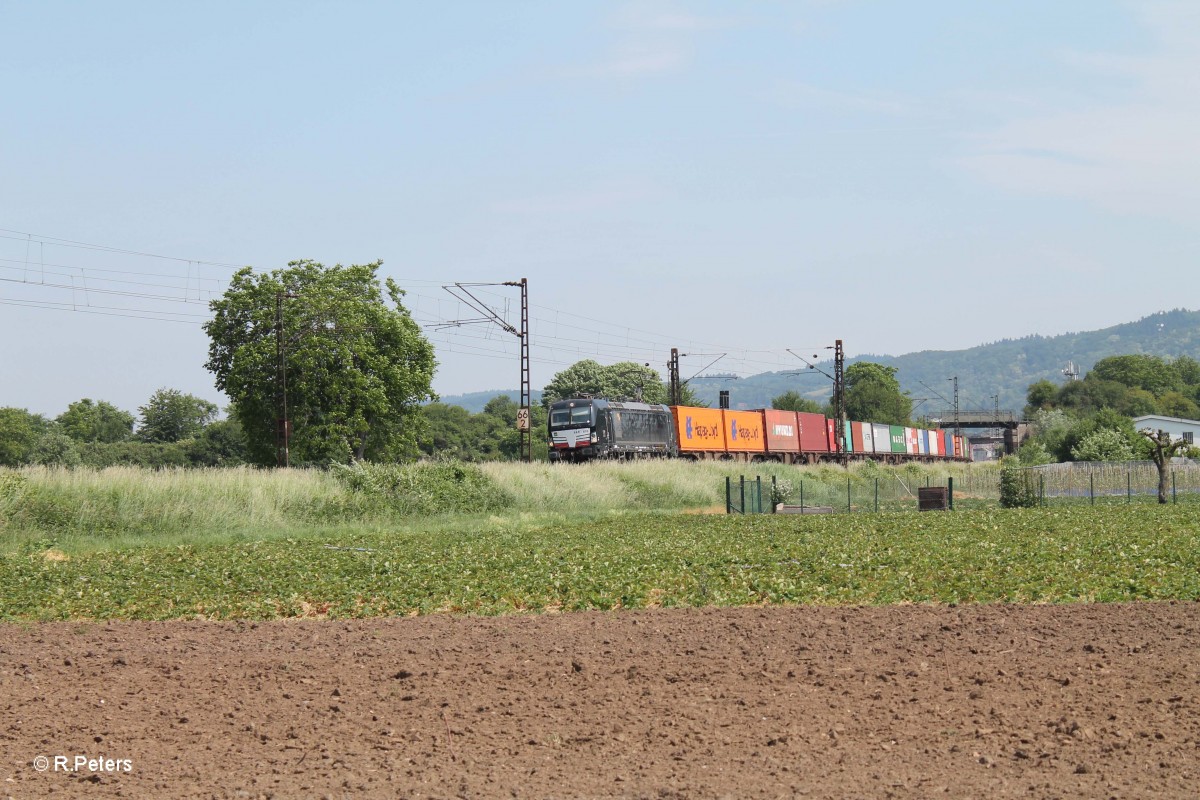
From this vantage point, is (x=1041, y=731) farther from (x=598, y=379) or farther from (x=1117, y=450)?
(x=598, y=379)

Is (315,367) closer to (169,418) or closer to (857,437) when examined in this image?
(857,437)

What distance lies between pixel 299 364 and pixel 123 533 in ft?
101

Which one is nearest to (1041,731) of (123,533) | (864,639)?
(864,639)

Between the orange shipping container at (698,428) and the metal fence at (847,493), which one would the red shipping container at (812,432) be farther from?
the orange shipping container at (698,428)

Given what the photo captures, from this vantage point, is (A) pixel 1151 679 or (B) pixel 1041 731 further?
(A) pixel 1151 679

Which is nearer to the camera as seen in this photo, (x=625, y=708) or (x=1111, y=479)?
(x=625, y=708)

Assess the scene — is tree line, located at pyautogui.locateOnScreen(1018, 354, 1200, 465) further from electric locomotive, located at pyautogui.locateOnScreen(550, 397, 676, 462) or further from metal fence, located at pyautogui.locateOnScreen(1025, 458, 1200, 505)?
electric locomotive, located at pyautogui.locateOnScreen(550, 397, 676, 462)

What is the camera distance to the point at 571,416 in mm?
51125

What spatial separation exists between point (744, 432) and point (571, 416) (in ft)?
54.1

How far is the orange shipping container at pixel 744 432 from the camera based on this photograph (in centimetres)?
6275

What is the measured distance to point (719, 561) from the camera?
19.3 meters

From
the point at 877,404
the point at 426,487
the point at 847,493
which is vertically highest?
the point at 877,404

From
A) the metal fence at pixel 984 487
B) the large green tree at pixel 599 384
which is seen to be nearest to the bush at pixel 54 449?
the large green tree at pixel 599 384

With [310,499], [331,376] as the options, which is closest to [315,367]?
[331,376]
